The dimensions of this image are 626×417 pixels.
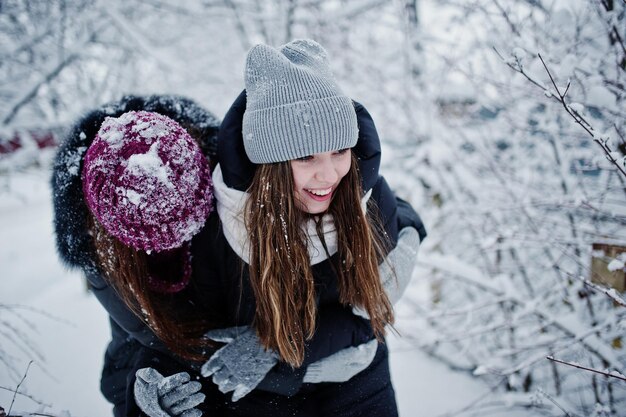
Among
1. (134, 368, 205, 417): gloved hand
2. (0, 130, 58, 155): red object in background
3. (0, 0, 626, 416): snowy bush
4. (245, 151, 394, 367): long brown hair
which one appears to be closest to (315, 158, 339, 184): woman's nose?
(245, 151, 394, 367): long brown hair

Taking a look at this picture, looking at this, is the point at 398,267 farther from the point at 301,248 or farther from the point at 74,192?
the point at 74,192

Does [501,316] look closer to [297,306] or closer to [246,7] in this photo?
[297,306]

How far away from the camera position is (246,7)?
13.9 feet

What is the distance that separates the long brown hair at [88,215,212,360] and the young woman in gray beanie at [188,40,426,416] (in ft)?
0.45

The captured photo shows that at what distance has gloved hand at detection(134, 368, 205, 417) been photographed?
4.60 ft

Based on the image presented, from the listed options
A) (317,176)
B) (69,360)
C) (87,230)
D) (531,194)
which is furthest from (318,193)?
(69,360)

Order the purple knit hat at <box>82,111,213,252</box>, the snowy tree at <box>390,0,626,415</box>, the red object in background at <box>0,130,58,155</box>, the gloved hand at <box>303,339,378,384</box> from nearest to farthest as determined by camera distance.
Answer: the purple knit hat at <box>82,111,213,252</box>
the snowy tree at <box>390,0,626,415</box>
the gloved hand at <box>303,339,378,384</box>
the red object in background at <box>0,130,58,155</box>

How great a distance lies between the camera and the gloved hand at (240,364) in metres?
1.58

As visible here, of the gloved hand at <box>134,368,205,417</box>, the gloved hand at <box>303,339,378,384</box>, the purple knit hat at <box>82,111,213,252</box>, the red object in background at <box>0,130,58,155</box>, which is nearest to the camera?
the purple knit hat at <box>82,111,213,252</box>

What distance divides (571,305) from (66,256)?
2923mm

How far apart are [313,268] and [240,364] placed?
54cm

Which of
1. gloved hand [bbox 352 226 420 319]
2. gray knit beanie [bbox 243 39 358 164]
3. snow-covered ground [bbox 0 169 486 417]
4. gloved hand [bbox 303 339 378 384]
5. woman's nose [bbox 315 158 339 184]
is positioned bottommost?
snow-covered ground [bbox 0 169 486 417]

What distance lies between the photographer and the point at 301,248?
1.48m

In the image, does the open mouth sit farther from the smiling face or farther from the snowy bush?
the snowy bush
